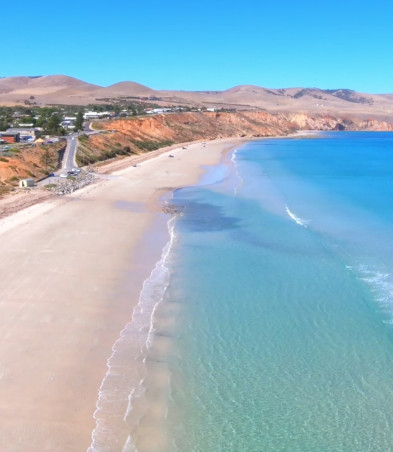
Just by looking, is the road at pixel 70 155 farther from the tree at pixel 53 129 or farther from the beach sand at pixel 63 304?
the beach sand at pixel 63 304

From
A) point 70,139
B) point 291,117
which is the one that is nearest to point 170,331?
point 70,139

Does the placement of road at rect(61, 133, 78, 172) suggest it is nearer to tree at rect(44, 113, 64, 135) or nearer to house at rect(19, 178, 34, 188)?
tree at rect(44, 113, 64, 135)

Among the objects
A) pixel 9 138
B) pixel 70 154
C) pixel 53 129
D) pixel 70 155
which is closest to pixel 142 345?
pixel 70 155

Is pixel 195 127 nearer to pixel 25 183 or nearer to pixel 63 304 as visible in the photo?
pixel 25 183

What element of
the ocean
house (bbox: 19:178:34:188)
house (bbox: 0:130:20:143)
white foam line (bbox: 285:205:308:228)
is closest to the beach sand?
the ocean

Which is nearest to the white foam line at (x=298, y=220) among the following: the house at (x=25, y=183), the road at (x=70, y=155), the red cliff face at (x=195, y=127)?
the house at (x=25, y=183)
